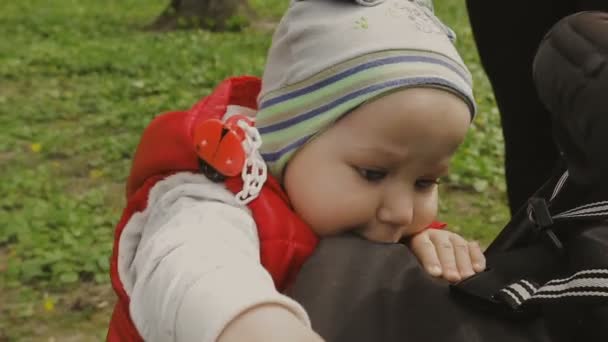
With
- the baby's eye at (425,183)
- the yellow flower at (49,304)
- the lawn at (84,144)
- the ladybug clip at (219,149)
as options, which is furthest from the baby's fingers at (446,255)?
the yellow flower at (49,304)

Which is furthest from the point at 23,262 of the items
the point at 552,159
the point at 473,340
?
the point at 473,340

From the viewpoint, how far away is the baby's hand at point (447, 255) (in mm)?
1701

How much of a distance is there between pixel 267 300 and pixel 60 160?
538 centimetres

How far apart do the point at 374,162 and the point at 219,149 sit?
0.92ft

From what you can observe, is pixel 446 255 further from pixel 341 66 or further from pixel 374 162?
pixel 341 66

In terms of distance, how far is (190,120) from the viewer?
188 cm

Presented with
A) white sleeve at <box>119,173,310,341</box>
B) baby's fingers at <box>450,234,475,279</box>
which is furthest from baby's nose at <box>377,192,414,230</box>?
white sleeve at <box>119,173,310,341</box>

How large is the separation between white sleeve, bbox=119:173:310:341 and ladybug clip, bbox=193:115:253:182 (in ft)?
0.10

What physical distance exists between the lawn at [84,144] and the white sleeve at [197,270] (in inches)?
103

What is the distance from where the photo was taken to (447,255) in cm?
179

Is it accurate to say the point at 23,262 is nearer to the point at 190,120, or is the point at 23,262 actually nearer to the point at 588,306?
the point at 190,120

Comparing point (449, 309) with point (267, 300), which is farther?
point (449, 309)

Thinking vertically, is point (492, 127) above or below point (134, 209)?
below

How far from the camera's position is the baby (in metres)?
1.65
